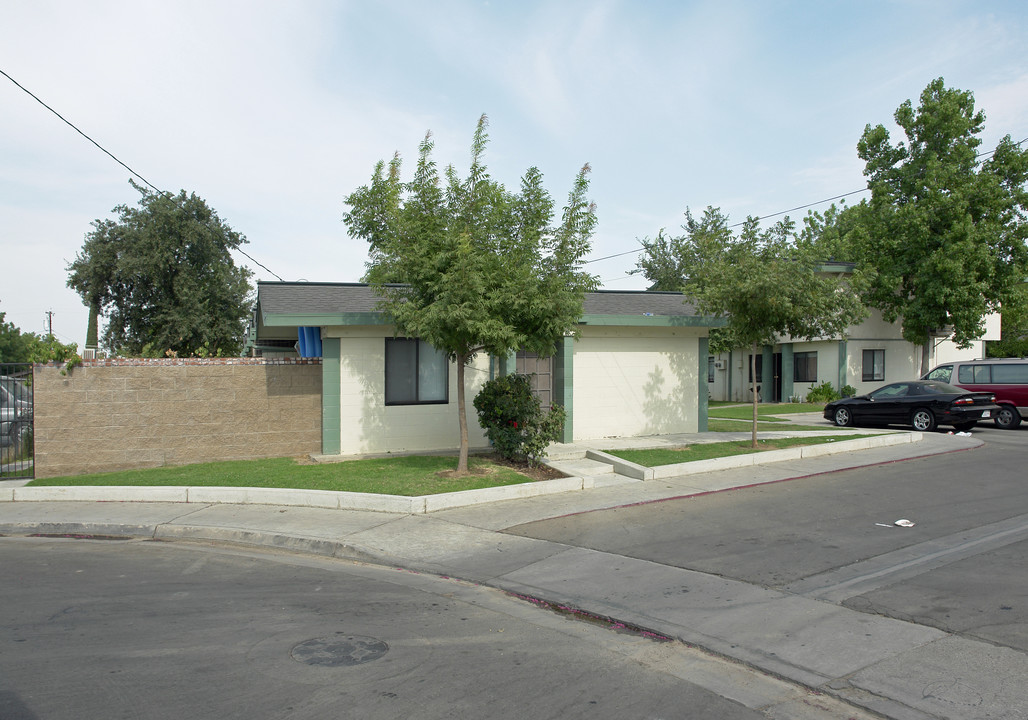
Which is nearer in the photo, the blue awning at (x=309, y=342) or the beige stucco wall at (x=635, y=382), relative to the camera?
the blue awning at (x=309, y=342)

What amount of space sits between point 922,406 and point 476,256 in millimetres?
14186

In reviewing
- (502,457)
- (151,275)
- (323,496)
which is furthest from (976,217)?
(151,275)

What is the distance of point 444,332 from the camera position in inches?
411

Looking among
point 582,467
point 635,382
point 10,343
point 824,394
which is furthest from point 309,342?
point 10,343

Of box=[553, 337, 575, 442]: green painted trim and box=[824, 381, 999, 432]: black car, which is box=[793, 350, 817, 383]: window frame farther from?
box=[553, 337, 575, 442]: green painted trim

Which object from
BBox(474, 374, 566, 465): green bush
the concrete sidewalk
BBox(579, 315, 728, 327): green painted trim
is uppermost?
BBox(579, 315, 728, 327): green painted trim

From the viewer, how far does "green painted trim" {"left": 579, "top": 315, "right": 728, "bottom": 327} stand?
1476 cm

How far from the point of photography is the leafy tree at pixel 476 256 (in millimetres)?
10148

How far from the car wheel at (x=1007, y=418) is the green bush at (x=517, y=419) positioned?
1411 cm

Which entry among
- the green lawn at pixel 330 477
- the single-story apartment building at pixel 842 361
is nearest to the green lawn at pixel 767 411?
the single-story apartment building at pixel 842 361

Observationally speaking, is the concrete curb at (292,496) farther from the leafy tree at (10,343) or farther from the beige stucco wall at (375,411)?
the leafy tree at (10,343)

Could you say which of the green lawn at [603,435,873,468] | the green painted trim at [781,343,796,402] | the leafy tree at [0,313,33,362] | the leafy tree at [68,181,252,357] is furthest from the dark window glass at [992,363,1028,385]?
the leafy tree at [0,313,33,362]

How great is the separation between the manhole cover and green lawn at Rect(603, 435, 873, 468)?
7.80 m

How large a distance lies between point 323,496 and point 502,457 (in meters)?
3.94
